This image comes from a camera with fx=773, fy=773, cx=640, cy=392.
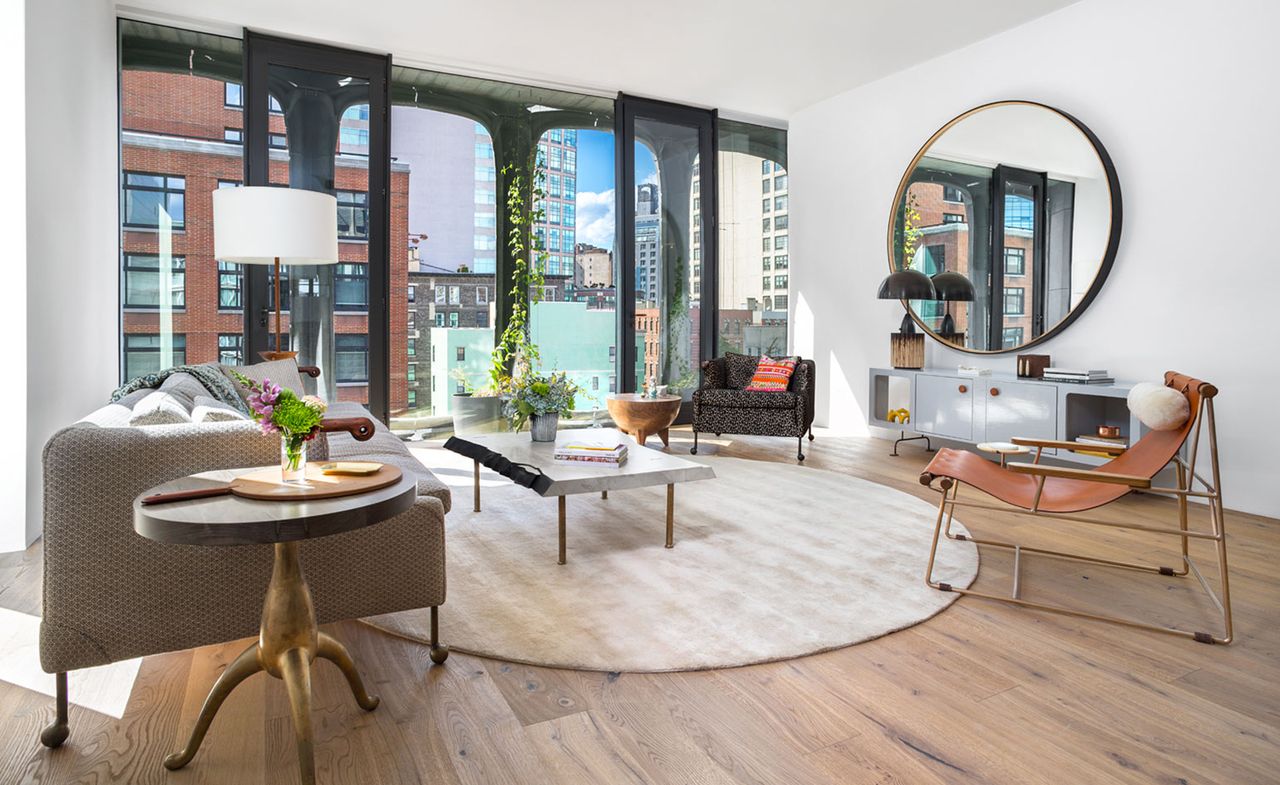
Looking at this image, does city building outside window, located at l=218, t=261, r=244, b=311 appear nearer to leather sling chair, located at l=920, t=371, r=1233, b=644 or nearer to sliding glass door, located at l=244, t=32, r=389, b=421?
sliding glass door, located at l=244, t=32, r=389, b=421

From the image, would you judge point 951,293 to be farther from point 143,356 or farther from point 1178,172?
point 143,356

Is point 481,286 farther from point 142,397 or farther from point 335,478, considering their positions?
point 335,478

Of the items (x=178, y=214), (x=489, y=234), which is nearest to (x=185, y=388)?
(x=178, y=214)

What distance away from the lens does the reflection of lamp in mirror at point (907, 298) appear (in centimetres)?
550

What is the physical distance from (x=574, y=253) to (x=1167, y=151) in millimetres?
4236

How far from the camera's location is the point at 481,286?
6324 mm

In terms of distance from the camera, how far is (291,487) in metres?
1.66

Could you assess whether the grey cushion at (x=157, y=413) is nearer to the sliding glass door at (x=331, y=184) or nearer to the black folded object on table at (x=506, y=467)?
the black folded object on table at (x=506, y=467)

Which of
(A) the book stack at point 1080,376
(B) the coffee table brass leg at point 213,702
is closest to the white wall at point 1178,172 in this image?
(A) the book stack at point 1080,376

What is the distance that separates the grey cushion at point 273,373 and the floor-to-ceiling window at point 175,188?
1432 mm

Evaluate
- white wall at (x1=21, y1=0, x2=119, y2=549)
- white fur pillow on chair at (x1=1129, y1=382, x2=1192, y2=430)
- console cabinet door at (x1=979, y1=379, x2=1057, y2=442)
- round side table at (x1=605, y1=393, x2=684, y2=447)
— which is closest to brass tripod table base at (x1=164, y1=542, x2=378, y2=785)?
white wall at (x1=21, y1=0, x2=119, y2=549)

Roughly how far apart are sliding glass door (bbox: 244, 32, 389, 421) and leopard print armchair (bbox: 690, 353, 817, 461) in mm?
2339

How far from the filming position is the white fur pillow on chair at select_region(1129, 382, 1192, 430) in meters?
2.62

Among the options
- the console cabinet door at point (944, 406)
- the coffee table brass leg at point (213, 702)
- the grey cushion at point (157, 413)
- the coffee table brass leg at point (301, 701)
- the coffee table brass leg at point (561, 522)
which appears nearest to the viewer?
the coffee table brass leg at point (301, 701)
